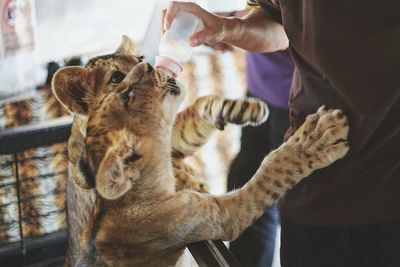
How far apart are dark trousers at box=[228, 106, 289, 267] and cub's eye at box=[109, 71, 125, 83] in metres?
0.41

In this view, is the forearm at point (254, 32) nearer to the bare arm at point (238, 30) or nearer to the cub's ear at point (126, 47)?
the bare arm at point (238, 30)

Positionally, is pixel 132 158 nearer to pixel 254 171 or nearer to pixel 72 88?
pixel 72 88

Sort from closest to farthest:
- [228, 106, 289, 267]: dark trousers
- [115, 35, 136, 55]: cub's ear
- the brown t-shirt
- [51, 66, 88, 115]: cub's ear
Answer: the brown t-shirt
[51, 66, 88, 115]: cub's ear
[115, 35, 136, 55]: cub's ear
[228, 106, 289, 267]: dark trousers

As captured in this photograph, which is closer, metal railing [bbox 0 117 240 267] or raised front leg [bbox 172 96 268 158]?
metal railing [bbox 0 117 240 267]

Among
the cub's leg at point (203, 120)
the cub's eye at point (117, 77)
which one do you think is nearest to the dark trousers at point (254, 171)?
the cub's leg at point (203, 120)

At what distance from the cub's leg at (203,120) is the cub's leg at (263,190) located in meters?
0.12

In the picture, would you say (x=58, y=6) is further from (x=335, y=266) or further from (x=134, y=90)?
(x=335, y=266)

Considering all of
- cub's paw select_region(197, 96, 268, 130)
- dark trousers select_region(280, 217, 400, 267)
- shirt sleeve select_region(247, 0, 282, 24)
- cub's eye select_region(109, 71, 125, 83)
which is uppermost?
shirt sleeve select_region(247, 0, 282, 24)

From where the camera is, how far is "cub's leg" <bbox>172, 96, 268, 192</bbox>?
Answer: 105 cm

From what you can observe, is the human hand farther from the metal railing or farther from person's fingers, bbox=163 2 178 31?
the metal railing

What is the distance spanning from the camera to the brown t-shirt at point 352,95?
76cm

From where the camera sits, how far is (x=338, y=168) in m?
0.87

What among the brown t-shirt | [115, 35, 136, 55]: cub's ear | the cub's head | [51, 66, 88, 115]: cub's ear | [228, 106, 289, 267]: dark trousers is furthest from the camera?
[228, 106, 289, 267]: dark trousers

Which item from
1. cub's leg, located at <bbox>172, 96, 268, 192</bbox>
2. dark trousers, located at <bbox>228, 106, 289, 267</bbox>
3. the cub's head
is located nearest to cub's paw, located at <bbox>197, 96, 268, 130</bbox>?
cub's leg, located at <bbox>172, 96, 268, 192</bbox>
